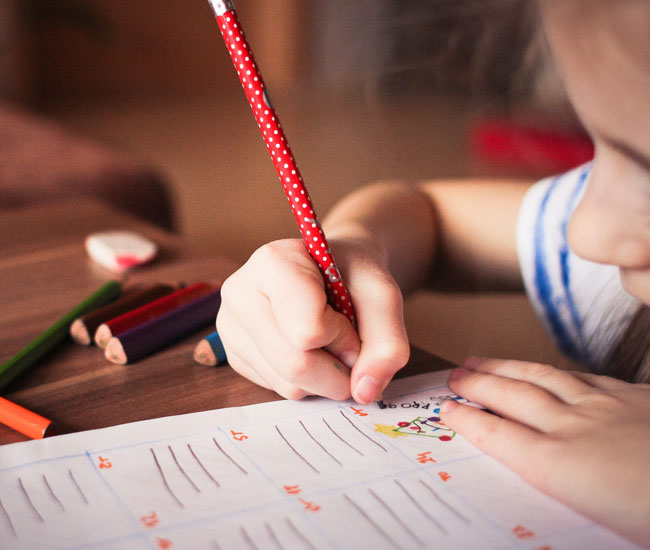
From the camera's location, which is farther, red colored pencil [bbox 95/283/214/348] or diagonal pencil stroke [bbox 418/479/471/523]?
red colored pencil [bbox 95/283/214/348]

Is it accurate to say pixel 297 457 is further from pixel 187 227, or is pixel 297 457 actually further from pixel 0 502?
pixel 187 227

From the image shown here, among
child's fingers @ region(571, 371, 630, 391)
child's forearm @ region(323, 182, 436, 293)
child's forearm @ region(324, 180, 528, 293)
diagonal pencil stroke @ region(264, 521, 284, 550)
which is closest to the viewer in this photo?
diagonal pencil stroke @ region(264, 521, 284, 550)

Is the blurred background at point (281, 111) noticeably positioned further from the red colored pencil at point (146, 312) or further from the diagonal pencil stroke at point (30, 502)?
the diagonal pencil stroke at point (30, 502)

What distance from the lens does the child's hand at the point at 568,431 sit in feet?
1.01

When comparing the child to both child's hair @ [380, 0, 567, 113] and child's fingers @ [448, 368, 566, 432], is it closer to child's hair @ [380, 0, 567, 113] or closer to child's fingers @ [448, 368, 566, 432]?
child's fingers @ [448, 368, 566, 432]

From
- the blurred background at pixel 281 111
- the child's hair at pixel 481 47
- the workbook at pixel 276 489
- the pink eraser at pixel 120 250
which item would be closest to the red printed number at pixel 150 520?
the workbook at pixel 276 489

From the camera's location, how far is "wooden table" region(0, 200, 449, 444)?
40 centimetres

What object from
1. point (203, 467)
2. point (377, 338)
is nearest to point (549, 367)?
point (377, 338)

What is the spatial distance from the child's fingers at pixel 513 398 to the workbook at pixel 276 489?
30 mm

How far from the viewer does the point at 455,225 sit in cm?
71

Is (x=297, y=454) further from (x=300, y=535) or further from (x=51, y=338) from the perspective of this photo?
(x=51, y=338)

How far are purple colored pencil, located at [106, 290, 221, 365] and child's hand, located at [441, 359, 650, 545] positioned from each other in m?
0.18

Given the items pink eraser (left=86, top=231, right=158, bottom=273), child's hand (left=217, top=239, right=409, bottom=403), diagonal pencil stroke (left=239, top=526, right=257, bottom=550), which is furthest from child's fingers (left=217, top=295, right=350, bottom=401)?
pink eraser (left=86, top=231, right=158, bottom=273)

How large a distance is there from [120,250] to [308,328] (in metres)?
0.31
